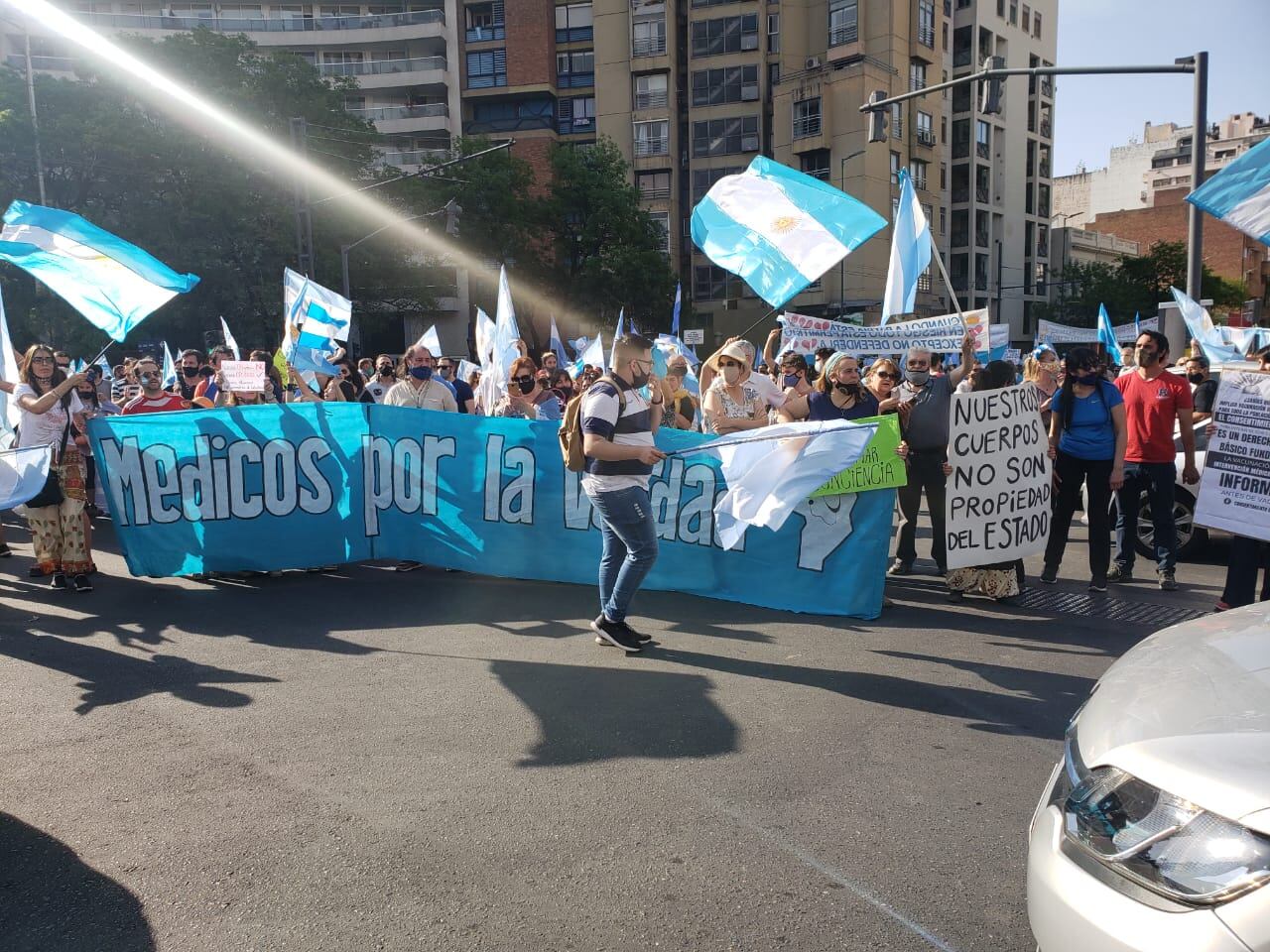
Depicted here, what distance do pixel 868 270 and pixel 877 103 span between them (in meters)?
35.8

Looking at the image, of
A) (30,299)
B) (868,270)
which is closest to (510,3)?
(868,270)

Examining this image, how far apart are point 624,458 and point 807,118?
1882 inches

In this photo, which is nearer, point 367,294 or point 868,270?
point 367,294

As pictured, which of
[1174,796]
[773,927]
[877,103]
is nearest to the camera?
[1174,796]

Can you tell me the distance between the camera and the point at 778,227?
8.41 meters

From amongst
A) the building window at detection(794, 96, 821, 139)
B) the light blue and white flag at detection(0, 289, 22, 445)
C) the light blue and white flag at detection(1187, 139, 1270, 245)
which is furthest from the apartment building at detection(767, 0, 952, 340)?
the light blue and white flag at detection(0, 289, 22, 445)

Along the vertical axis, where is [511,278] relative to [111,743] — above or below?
above

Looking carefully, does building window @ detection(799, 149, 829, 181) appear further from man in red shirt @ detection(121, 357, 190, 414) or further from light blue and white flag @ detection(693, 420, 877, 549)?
light blue and white flag @ detection(693, 420, 877, 549)

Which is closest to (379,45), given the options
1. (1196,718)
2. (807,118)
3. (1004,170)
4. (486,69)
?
(486,69)

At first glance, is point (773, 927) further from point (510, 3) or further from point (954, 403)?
point (510, 3)

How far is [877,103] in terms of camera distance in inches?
556

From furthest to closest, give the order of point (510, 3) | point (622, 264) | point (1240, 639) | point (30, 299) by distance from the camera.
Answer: point (510, 3)
point (622, 264)
point (30, 299)
point (1240, 639)

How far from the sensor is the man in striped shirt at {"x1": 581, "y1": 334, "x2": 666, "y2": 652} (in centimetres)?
546

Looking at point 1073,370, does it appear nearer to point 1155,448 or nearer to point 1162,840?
point 1155,448
